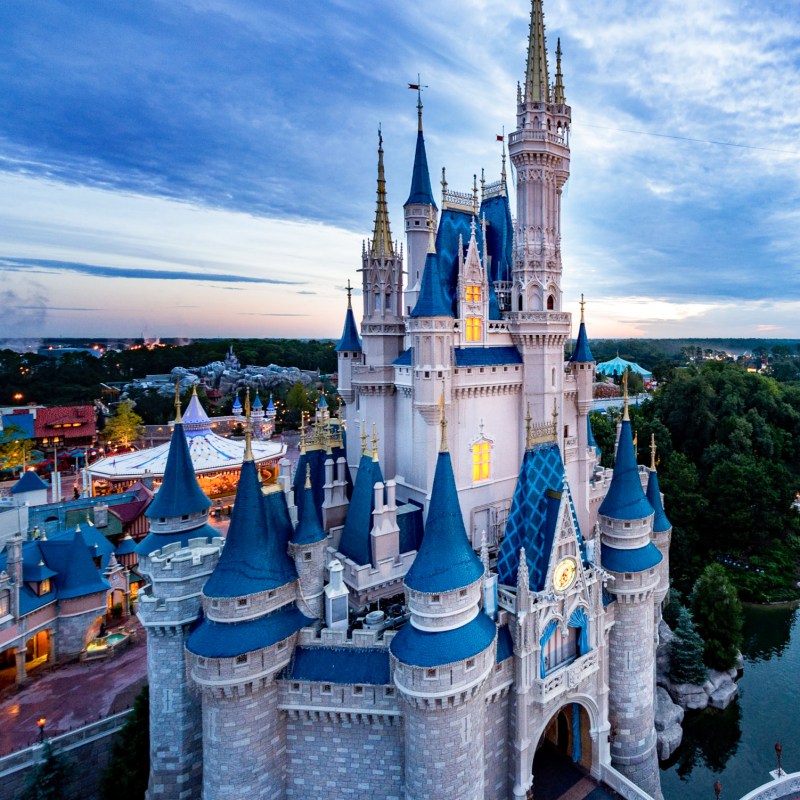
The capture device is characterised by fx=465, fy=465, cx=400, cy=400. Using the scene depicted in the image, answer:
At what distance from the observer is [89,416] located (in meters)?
50.4

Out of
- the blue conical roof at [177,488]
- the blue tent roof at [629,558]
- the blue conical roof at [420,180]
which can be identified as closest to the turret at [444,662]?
the blue tent roof at [629,558]

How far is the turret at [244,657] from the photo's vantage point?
10609mm

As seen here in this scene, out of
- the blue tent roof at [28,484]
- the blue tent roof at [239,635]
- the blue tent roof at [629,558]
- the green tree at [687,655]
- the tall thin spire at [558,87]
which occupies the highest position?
the tall thin spire at [558,87]

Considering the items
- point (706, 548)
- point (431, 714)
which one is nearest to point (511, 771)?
point (431, 714)

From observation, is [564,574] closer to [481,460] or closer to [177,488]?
[481,460]

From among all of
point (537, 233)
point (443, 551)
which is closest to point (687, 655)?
point (443, 551)

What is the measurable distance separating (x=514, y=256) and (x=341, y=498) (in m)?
11.1

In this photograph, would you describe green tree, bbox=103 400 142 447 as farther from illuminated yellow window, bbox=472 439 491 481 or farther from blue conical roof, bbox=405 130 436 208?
illuminated yellow window, bbox=472 439 491 481

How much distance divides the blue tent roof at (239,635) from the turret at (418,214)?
1143 cm

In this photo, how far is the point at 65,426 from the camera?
161 feet

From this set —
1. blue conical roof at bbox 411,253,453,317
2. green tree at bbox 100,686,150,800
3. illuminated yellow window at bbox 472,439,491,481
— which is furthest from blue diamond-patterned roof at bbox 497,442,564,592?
green tree at bbox 100,686,150,800

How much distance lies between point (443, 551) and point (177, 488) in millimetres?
9426

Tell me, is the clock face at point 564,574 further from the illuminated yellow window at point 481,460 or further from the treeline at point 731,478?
the treeline at point 731,478

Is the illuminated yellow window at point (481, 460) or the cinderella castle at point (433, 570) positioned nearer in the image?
the cinderella castle at point (433, 570)
